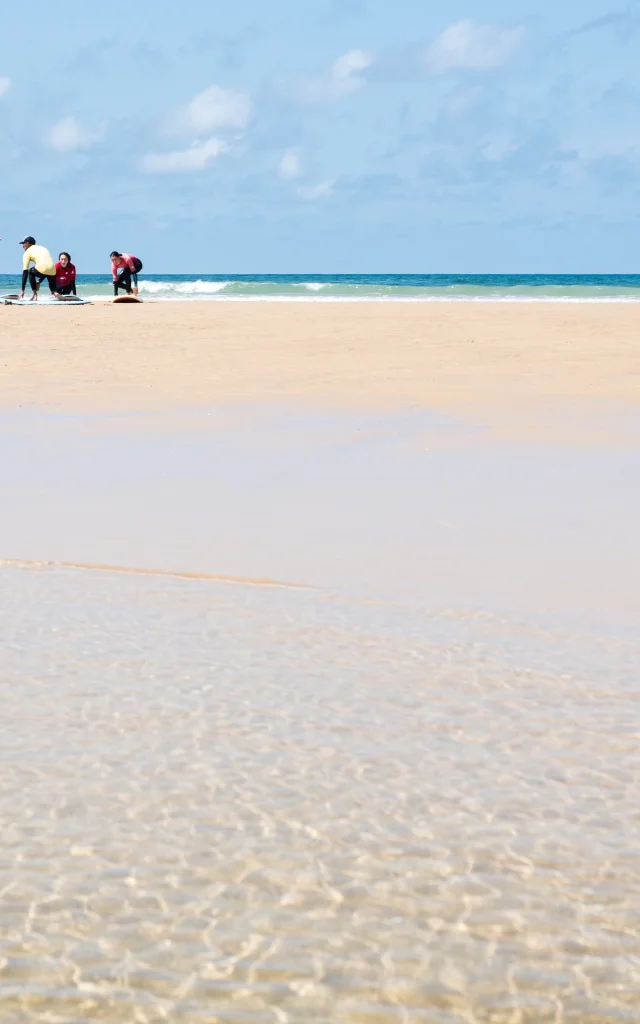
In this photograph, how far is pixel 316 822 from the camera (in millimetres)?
2896

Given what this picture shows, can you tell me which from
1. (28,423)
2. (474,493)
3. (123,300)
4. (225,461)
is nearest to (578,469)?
(474,493)

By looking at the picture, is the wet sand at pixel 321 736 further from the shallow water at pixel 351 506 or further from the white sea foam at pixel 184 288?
the white sea foam at pixel 184 288

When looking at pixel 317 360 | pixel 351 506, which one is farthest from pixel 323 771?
pixel 317 360

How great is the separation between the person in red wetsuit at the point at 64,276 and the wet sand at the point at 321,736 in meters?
17.0

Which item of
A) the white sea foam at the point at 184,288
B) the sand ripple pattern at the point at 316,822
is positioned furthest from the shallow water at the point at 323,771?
the white sea foam at the point at 184,288

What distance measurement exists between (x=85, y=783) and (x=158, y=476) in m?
4.65

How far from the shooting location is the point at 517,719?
11.7 ft

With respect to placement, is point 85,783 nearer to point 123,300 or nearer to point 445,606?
point 445,606

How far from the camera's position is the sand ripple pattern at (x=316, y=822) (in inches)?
89.0

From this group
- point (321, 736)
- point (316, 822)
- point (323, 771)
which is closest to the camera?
point (316, 822)
